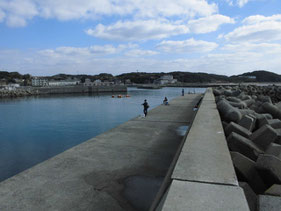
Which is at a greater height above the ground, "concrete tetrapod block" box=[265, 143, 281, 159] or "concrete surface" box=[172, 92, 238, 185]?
"concrete surface" box=[172, 92, 238, 185]

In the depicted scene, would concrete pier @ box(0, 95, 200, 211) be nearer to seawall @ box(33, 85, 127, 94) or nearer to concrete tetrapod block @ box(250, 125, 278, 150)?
concrete tetrapod block @ box(250, 125, 278, 150)

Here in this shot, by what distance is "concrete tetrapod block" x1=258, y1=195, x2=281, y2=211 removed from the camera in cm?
210

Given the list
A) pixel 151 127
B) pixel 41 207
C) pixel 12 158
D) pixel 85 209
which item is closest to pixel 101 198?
pixel 85 209

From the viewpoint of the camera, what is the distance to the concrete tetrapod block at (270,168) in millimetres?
3082

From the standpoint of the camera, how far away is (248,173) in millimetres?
3375

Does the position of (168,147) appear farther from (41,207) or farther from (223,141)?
(41,207)

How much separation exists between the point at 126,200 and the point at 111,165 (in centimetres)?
160

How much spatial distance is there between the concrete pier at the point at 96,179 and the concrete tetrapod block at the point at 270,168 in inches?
46.6

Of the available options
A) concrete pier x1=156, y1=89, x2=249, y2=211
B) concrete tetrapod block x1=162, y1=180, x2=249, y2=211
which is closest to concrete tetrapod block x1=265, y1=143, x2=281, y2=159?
concrete pier x1=156, y1=89, x2=249, y2=211

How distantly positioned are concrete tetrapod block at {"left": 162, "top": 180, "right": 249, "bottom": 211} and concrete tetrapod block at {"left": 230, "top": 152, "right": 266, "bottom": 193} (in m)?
1.31

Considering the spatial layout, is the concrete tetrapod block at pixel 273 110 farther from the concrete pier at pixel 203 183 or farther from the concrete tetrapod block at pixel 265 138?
the concrete pier at pixel 203 183

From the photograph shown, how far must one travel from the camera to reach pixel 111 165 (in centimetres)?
502

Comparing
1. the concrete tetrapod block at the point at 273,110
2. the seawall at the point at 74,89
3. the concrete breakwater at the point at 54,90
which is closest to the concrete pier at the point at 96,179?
the concrete tetrapod block at the point at 273,110

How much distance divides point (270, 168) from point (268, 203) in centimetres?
114
